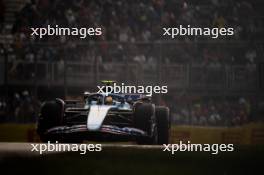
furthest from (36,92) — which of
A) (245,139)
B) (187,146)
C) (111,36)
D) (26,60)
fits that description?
(245,139)

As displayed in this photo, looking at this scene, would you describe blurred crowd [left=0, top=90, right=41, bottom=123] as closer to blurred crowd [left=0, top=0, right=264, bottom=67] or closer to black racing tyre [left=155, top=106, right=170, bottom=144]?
blurred crowd [left=0, top=0, right=264, bottom=67]

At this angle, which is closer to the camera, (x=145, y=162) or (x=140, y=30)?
(x=145, y=162)

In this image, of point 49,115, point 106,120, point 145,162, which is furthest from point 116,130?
point 49,115

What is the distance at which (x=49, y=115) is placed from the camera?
308 inches

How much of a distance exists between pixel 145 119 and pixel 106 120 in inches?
17.4

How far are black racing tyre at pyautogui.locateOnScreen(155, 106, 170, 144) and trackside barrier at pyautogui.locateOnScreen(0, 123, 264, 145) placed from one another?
68mm

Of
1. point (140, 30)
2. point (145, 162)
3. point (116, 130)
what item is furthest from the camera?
point (140, 30)

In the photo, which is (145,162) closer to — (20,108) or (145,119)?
(145,119)

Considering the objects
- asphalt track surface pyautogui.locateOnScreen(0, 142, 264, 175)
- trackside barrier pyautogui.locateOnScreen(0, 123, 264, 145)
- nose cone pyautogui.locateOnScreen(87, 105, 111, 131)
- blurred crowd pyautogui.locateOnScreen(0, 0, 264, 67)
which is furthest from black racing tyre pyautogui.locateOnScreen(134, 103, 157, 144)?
blurred crowd pyautogui.locateOnScreen(0, 0, 264, 67)

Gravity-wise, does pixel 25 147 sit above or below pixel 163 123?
below

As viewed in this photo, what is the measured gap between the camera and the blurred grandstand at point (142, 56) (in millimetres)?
7738

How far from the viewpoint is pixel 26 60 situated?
26.3 feet

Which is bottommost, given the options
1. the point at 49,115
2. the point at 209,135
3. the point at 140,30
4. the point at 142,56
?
the point at 209,135

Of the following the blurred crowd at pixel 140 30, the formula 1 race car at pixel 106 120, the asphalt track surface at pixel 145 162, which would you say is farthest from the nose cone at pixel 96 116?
the blurred crowd at pixel 140 30
